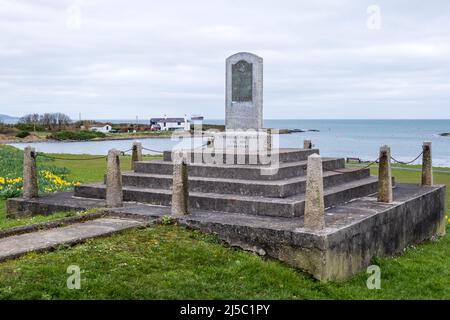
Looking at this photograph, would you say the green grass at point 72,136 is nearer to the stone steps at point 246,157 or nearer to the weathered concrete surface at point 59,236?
the stone steps at point 246,157

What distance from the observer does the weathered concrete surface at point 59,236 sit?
7.52m

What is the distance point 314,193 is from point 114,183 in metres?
4.51

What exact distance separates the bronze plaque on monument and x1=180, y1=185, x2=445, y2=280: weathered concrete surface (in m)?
3.88

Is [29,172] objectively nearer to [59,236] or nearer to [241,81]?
[59,236]

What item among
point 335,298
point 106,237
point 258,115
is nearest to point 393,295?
point 335,298

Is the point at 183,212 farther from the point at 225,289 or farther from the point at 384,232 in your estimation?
the point at 384,232

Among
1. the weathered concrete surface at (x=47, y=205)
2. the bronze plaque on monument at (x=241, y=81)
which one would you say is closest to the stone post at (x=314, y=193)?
the weathered concrete surface at (x=47, y=205)

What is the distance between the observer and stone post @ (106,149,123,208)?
10.5 metres

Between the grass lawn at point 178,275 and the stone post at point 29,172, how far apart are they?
4356mm

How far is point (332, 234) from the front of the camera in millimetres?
7855

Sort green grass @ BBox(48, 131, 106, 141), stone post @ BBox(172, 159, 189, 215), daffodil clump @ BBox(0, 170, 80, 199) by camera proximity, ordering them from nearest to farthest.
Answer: stone post @ BBox(172, 159, 189, 215) → daffodil clump @ BBox(0, 170, 80, 199) → green grass @ BBox(48, 131, 106, 141)

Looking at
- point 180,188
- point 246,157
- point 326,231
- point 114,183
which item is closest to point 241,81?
point 246,157

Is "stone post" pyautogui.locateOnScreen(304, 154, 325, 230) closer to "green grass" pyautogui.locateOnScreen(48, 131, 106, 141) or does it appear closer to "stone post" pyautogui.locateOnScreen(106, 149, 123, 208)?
"stone post" pyautogui.locateOnScreen(106, 149, 123, 208)

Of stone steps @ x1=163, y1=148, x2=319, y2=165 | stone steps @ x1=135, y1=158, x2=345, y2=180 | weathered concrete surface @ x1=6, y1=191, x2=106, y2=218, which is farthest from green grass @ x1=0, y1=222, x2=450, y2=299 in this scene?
stone steps @ x1=163, y1=148, x2=319, y2=165
